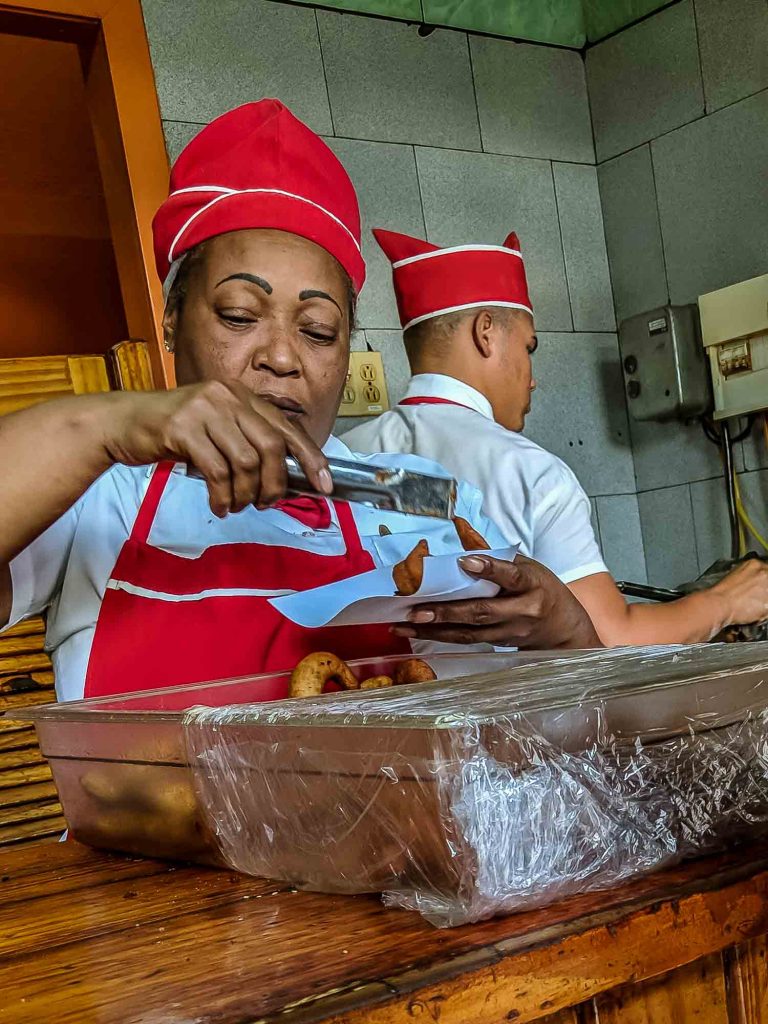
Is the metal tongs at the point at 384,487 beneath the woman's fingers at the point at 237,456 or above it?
beneath

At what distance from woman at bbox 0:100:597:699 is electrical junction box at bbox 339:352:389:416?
3.82 ft

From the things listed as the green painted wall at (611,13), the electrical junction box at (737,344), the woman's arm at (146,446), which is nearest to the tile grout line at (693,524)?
the electrical junction box at (737,344)

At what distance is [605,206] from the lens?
3.23m

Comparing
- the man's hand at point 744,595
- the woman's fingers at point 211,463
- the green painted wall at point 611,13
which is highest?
the green painted wall at point 611,13

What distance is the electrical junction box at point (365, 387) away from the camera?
2676 millimetres

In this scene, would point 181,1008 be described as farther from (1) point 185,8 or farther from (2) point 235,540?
(1) point 185,8

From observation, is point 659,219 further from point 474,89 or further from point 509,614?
point 509,614

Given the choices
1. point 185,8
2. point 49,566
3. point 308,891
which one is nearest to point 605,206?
point 185,8

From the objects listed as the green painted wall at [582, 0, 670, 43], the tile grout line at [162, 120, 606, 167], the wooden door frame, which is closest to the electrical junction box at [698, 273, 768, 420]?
the tile grout line at [162, 120, 606, 167]

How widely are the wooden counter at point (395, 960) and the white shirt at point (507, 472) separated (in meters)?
1.21

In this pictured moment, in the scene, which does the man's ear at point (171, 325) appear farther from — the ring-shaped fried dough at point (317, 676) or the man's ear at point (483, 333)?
the man's ear at point (483, 333)

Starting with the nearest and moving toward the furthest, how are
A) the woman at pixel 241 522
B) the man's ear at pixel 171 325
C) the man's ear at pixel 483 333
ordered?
the woman at pixel 241 522 → the man's ear at pixel 171 325 → the man's ear at pixel 483 333

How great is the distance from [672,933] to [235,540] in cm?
82

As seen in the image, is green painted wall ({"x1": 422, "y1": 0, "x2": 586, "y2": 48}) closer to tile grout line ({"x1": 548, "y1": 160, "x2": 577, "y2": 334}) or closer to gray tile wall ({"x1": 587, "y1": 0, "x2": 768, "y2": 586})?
gray tile wall ({"x1": 587, "y1": 0, "x2": 768, "y2": 586})
